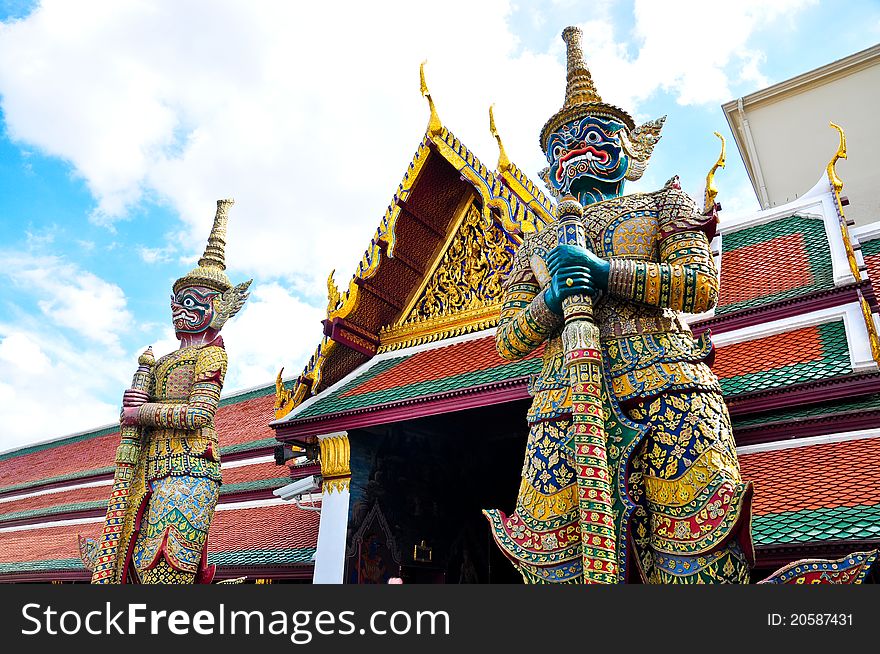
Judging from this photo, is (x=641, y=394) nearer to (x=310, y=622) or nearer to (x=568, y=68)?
(x=310, y=622)

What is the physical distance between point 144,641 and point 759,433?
3.48 metres

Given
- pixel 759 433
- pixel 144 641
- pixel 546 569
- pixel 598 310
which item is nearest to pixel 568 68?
pixel 598 310

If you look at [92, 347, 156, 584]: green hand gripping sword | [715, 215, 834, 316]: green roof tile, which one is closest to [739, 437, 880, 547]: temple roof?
[715, 215, 834, 316]: green roof tile

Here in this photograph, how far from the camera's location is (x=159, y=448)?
543 centimetres

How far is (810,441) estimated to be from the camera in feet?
14.2

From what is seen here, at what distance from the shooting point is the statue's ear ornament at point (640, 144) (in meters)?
3.93

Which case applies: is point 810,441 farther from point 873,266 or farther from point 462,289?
point 462,289

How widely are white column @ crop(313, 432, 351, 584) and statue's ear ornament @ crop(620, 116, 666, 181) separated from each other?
296 cm

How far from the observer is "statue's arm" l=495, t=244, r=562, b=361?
343 cm

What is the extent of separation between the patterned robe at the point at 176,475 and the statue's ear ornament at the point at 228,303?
0.36m

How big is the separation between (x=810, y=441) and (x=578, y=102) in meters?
2.33

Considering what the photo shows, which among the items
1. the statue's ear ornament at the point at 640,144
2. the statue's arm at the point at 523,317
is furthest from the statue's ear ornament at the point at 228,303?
the statue's ear ornament at the point at 640,144

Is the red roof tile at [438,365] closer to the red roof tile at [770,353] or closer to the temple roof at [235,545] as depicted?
the red roof tile at [770,353]

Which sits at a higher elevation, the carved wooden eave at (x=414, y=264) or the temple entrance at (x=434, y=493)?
the carved wooden eave at (x=414, y=264)
